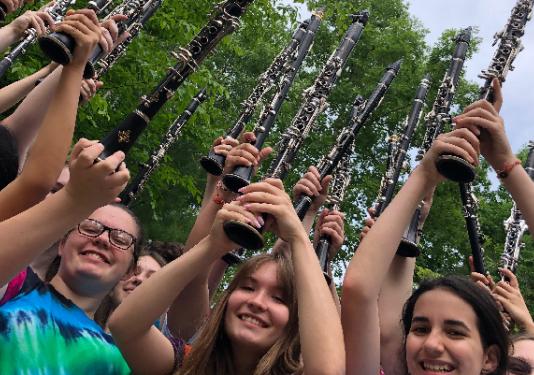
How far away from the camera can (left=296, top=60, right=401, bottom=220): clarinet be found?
3.86 meters

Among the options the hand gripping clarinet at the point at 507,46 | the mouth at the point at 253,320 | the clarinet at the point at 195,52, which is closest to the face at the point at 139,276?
the clarinet at the point at 195,52

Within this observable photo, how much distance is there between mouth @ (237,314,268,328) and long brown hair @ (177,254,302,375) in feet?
0.29

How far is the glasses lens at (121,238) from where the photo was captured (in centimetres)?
293

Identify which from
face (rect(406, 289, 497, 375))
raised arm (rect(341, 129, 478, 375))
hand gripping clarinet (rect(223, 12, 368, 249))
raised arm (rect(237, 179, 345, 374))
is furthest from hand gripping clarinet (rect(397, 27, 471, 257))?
raised arm (rect(237, 179, 345, 374))

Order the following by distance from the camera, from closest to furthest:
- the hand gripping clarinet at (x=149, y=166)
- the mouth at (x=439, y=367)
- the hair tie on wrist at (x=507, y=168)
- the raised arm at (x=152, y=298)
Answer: the raised arm at (x=152, y=298) → the mouth at (x=439, y=367) → the hair tie on wrist at (x=507, y=168) → the hand gripping clarinet at (x=149, y=166)

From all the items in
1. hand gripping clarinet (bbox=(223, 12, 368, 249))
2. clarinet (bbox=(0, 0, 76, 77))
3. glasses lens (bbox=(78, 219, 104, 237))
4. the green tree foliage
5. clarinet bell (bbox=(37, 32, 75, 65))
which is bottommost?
glasses lens (bbox=(78, 219, 104, 237))

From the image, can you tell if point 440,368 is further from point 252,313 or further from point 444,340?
point 252,313

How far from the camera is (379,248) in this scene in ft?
8.22

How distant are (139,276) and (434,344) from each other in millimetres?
2025

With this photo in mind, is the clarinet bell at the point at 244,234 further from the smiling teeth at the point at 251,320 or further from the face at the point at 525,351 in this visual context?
the face at the point at 525,351

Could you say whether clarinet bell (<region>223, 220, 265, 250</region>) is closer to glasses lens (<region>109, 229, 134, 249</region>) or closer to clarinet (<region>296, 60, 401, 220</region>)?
glasses lens (<region>109, 229, 134, 249</region>)

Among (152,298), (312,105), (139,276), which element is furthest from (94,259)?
(312,105)

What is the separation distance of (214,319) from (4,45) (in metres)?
2.09

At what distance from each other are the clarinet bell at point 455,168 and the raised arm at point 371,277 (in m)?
0.03
